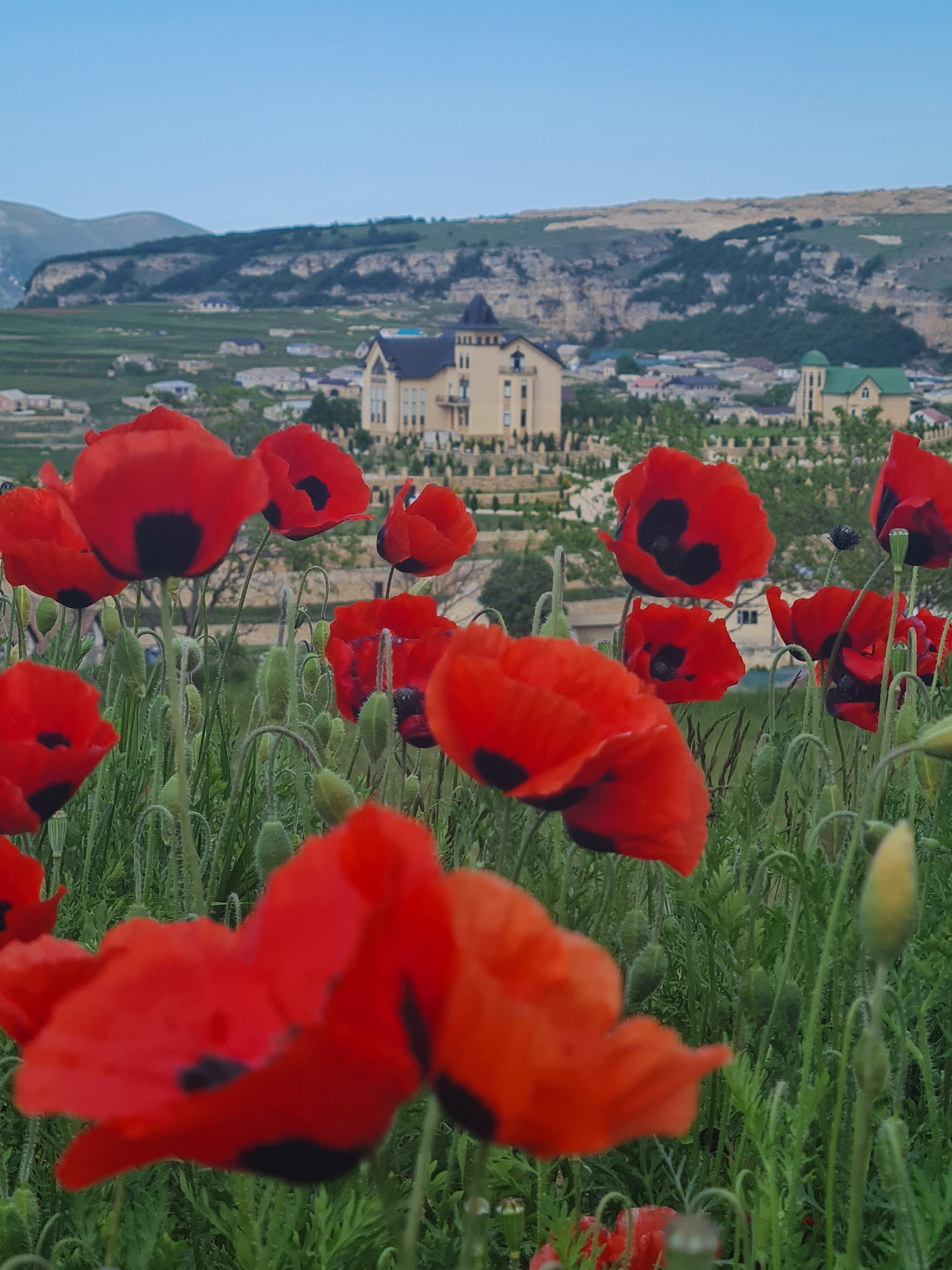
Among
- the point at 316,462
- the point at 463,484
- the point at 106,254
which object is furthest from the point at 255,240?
the point at 316,462

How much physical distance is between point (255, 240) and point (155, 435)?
178m

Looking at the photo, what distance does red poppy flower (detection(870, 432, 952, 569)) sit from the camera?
1972 mm

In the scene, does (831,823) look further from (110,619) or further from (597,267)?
(597,267)

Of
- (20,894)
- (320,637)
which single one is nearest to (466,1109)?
(20,894)

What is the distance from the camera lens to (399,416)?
9012 cm

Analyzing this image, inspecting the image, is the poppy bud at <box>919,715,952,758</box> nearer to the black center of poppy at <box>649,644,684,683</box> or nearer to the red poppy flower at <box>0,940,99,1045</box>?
the red poppy flower at <box>0,940,99,1045</box>

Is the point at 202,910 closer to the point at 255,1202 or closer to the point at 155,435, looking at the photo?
the point at 255,1202

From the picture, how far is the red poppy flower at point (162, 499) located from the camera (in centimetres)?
107

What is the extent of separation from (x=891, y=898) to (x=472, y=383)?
289 feet

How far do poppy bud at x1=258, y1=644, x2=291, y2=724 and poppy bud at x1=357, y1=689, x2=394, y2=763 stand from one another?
0.09 metres

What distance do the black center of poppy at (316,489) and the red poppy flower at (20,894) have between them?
3.96 ft

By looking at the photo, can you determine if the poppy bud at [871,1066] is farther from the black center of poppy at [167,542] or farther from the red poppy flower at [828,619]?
the red poppy flower at [828,619]

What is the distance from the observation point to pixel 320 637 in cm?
230

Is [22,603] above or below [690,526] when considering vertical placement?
below
